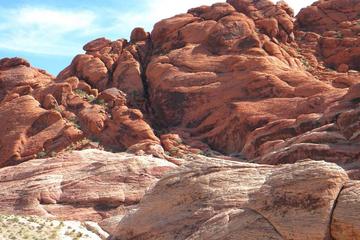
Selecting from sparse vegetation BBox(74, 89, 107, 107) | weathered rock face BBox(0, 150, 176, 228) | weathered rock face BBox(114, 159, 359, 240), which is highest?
weathered rock face BBox(114, 159, 359, 240)

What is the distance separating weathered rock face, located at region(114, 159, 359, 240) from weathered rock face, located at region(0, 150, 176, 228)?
47.4 feet

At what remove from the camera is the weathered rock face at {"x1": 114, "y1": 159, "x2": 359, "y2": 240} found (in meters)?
14.4

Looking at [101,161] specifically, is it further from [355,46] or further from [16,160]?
[355,46]

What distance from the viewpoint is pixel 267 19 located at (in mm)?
65875

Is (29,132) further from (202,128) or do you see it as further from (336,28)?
(336,28)

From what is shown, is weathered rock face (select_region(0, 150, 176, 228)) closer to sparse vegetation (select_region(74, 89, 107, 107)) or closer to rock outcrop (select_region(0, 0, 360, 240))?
rock outcrop (select_region(0, 0, 360, 240))

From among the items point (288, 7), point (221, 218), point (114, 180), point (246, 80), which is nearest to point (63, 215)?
point (114, 180)

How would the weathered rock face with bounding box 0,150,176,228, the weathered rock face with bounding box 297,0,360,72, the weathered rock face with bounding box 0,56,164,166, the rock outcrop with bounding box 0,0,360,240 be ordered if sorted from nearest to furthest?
the rock outcrop with bounding box 0,0,360,240
the weathered rock face with bounding box 0,150,176,228
the weathered rock face with bounding box 0,56,164,166
the weathered rock face with bounding box 297,0,360,72

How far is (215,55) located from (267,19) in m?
8.96

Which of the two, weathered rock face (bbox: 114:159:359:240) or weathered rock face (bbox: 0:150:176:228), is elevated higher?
weathered rock face (bbox: 114:159:359:240)

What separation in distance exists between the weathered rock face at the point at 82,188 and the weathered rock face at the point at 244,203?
14.4m

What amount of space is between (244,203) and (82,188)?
2009 centimetres

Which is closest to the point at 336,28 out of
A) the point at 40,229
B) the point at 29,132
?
the point at 29,132

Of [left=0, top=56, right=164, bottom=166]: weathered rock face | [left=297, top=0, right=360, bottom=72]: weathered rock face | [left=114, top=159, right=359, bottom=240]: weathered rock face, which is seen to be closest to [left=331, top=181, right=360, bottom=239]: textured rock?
[left=114, top=159, right=359, bottom=240]: weathered rock face
